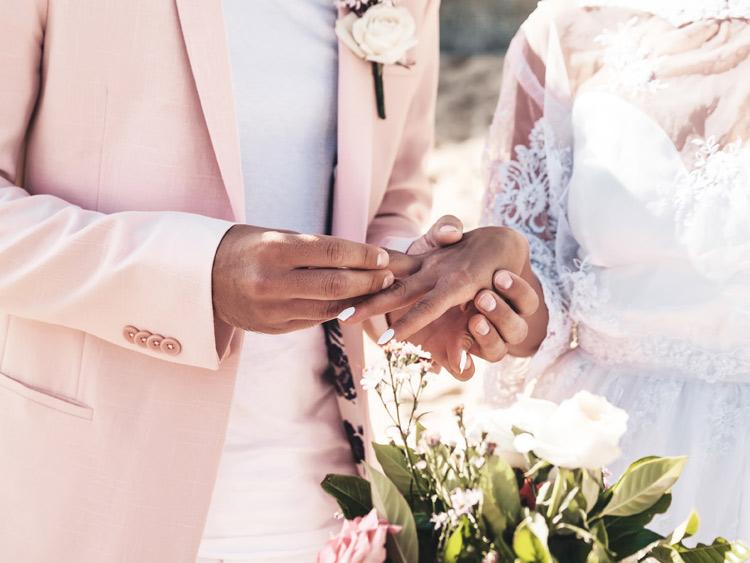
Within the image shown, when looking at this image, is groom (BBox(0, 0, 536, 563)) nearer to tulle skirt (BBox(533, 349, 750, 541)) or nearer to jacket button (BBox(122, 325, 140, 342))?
jacket button (BBox(122, 325, 140, 342))

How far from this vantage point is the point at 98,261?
1.60m

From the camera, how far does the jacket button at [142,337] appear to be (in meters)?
1.63

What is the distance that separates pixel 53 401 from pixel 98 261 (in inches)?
12.2

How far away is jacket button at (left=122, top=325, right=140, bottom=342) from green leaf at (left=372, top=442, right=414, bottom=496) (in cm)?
56

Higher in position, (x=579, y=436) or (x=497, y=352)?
(x=579, y=436)

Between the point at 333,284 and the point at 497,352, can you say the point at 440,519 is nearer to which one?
the point at 333,284

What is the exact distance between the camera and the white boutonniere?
1.95 meters

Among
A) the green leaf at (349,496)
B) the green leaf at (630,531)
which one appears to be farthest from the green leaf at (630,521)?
the green leaf at (349,496)

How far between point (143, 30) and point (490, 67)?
7990 millimetres

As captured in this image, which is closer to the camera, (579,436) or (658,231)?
(579,436)

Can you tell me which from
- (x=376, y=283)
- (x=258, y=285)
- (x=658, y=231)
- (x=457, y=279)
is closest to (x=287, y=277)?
(x=258, y=285)

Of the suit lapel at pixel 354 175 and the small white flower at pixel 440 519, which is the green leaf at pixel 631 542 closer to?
the small white flower at pixel 440 519

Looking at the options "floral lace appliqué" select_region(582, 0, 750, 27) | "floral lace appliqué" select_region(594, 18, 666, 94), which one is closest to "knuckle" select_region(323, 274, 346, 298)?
"floral lace appliqué" select_region(594, 18, 666, 94)

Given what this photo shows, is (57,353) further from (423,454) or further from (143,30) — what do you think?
(423,454)
